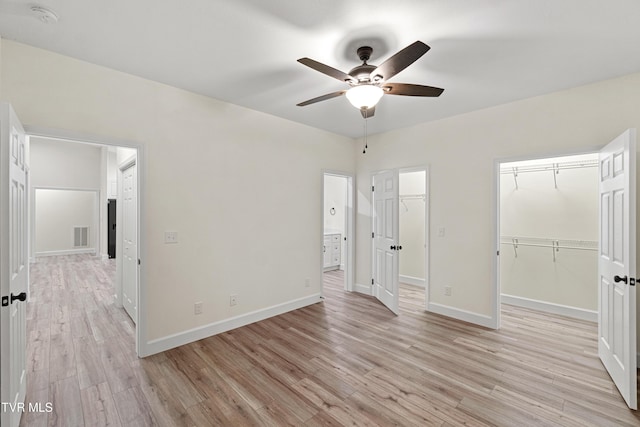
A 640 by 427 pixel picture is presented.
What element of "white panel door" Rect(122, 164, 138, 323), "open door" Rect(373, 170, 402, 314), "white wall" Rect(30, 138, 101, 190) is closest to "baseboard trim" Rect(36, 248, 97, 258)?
"white wall" Rect(30, 138, 101, 190)

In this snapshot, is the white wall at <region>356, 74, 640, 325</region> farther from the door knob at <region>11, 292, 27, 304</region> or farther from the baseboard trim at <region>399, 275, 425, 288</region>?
the door knob at <region>11, 292, 27, 304</region>

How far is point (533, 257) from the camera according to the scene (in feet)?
14.0

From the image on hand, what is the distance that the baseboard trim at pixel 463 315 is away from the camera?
356cm

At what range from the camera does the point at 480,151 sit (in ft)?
12.0

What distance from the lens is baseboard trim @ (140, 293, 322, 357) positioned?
291cm

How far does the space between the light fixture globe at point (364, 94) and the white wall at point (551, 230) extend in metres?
3.41

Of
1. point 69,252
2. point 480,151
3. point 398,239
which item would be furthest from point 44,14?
point 69,252

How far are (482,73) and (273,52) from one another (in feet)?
6.37

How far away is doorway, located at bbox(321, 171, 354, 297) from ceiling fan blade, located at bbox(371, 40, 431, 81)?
8.75ft

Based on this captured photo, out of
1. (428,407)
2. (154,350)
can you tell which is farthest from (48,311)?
(428,407)

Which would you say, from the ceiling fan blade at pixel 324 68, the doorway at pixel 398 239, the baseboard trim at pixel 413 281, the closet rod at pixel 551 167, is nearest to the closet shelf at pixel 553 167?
the closet rod at pixel 551 167

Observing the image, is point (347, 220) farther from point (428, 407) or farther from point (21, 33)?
point (21, 33)

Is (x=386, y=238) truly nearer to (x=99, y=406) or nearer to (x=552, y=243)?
(x=552, y=243)

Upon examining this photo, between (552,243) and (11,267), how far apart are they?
18.9 ft
